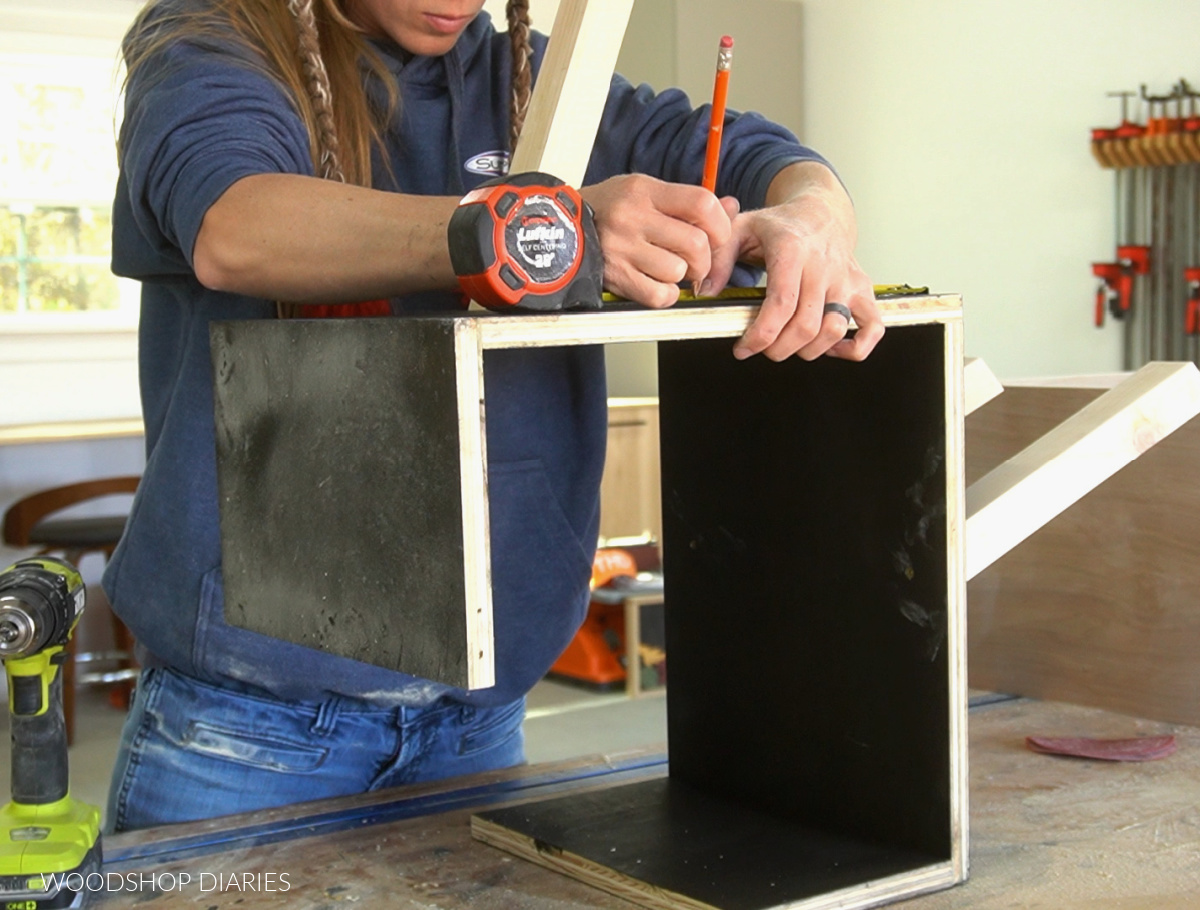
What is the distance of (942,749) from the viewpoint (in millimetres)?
984

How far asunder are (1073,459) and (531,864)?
1.63 ft

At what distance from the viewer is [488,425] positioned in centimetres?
118

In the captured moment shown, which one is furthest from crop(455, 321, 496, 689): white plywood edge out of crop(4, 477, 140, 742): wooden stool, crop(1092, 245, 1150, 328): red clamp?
crop(1092, 245, 1150, 328): red clamp

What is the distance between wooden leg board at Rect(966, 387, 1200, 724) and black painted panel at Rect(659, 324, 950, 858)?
43cm

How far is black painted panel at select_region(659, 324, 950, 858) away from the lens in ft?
3.23

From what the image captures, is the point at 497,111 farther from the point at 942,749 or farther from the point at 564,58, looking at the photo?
the point at 942,749

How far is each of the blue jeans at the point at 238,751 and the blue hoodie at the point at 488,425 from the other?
0.02m

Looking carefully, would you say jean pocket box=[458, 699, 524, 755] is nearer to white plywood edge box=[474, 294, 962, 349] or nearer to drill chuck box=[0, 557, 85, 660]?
drill chuck box=[0, 557, 85, 660]

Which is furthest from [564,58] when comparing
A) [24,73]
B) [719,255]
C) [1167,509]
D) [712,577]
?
[24,73]

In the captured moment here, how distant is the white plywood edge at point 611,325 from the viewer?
77cm

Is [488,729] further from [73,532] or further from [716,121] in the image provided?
[73,532]

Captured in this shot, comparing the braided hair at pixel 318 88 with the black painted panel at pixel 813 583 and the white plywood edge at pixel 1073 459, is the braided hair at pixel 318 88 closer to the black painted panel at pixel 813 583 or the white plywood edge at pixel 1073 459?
the black painted panel at pixel 813 583

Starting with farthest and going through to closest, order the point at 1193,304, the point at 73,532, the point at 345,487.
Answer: the point at 1193,304 → the point at 73,532 → the point at 345,487

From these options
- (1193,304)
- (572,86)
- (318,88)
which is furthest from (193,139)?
(1193,304)
